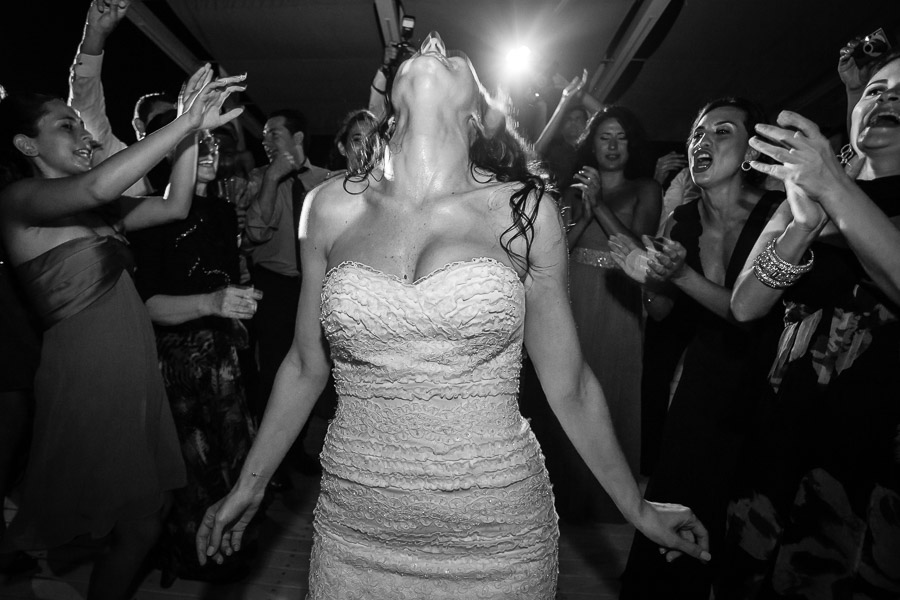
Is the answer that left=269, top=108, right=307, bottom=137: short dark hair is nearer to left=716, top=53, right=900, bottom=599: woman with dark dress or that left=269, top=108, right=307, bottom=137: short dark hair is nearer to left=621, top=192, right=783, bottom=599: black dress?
left=621, top=192, right=783, bottom=599: black dress

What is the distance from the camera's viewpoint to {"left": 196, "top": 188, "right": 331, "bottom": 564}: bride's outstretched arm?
138cm

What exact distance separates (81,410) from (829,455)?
214cm

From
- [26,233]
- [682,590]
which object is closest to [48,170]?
[26,233]

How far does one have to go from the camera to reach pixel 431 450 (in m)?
1.27

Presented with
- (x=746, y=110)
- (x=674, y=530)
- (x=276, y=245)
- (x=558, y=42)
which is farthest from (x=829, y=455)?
(x=558, y=42)

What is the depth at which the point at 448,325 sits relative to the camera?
1239 mm

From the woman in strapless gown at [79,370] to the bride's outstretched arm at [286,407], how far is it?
76 centimetres

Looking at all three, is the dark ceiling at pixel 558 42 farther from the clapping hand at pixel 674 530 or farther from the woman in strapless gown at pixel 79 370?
the clapping hand at pixel 674 530

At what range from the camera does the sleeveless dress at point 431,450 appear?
125cm

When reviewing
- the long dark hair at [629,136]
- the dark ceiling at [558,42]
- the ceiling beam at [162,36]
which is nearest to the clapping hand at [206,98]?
the long dark hair at [629,136]

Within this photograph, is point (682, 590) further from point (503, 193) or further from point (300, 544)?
point (300, 544)

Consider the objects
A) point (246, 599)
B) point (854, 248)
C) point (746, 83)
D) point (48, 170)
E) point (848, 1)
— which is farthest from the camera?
point (746, 83)

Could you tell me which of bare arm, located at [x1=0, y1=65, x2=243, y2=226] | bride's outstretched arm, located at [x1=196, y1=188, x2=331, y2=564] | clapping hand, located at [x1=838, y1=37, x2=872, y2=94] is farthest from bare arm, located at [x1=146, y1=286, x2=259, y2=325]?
clapping hand, located at [x1=838, y1=37, x2=872, y2=94]

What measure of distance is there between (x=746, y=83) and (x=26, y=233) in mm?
6332
